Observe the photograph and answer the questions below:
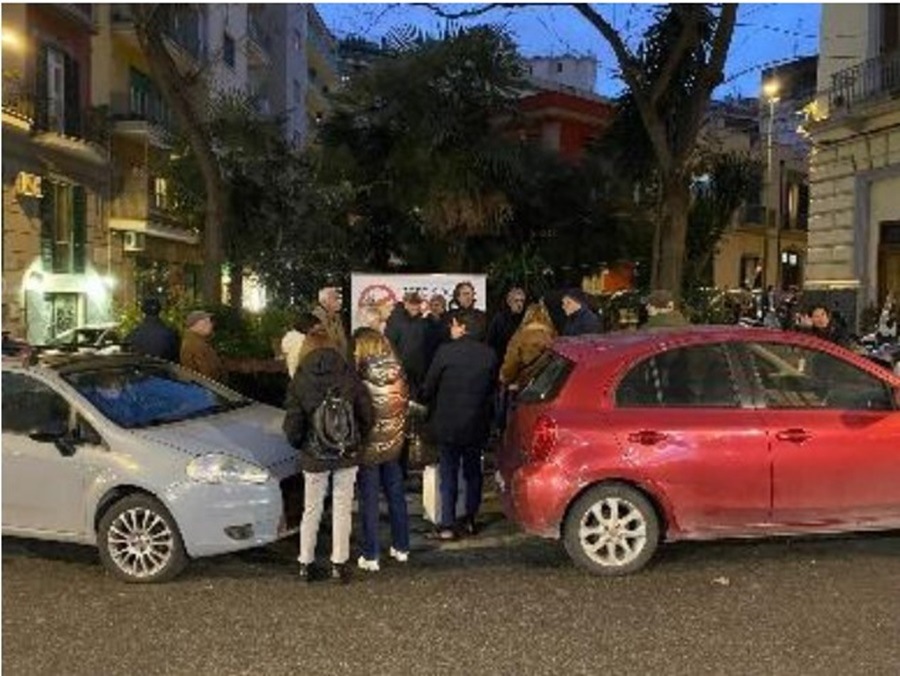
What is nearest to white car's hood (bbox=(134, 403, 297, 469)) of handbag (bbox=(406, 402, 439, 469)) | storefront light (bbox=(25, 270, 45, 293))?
handbag (bbox=(406, 402, 439, 469))

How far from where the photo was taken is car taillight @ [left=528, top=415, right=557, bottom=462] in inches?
272

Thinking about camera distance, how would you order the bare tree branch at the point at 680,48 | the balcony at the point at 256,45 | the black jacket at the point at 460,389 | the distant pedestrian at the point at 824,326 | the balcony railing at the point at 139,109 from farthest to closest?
the balcony at the point at 256,45 < the balcony railing at the point at 139,109 < the bare tree branch at the point at 680,48 < the distant pedestrian at the point at 824,326 < the black jacket at the point at 460,389

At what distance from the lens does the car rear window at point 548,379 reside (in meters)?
7.13

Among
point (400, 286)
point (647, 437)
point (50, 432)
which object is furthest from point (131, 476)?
point (400, 286)

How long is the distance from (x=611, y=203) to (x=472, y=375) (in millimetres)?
11217

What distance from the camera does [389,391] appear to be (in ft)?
23.3

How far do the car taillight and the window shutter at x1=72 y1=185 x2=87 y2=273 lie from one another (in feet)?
79.4

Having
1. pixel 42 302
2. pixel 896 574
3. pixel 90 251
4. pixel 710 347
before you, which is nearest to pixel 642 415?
pixel 710 347

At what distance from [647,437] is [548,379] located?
0.77 metres

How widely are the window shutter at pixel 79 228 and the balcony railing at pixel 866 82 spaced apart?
1822cm

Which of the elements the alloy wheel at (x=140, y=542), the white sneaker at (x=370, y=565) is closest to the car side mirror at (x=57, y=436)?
the alloy wheel at (x=140, y=542)

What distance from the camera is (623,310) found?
15289mm

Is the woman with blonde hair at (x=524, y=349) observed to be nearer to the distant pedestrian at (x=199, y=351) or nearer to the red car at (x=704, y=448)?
the red car at (x=704, y=448)

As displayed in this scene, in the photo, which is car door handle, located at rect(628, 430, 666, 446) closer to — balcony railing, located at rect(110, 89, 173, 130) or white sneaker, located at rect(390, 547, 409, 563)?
white sneaker, located at rect(390, 547, 409, 563)
